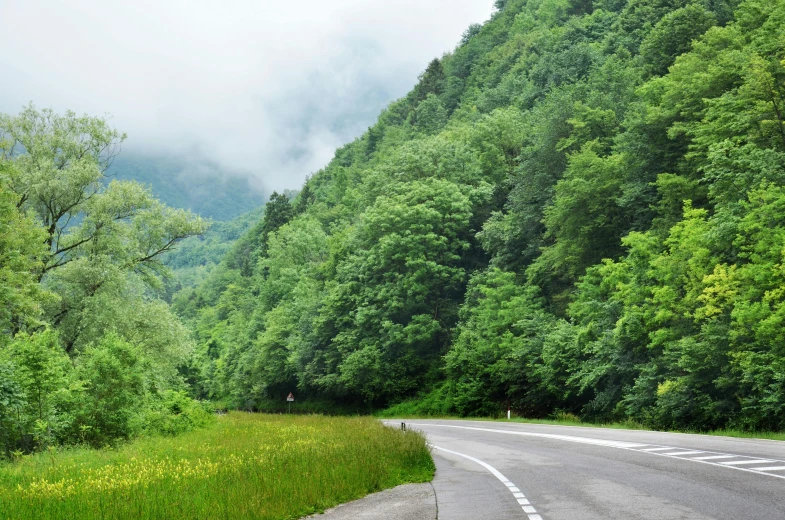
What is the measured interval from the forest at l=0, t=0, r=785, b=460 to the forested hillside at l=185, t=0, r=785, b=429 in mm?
166

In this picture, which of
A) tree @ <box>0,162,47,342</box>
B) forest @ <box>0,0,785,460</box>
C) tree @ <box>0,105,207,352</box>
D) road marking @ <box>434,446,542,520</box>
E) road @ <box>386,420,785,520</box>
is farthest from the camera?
tree @ <box>0,105,207,352</box>

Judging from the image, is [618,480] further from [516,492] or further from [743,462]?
[743,462]

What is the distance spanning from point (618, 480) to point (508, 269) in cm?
4075

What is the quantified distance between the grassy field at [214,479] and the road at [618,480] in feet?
4.74

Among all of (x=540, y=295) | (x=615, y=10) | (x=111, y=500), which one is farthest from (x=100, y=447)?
(x=615, y=10)

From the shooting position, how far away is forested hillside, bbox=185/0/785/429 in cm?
2570

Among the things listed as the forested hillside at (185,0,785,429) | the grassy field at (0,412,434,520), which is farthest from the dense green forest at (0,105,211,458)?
the forested hillside at (185,0,785,429)

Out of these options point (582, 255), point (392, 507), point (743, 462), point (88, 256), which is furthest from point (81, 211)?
point (743, 462)

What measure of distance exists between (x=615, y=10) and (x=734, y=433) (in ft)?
280

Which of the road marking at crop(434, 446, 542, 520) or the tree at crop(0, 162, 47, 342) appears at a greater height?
the tree at crop(0, 162, 47, 342)

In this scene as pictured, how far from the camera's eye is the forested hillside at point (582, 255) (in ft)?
84.3

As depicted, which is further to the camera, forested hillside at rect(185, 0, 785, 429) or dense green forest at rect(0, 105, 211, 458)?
dense green forest at rect(0, 105, 211, 458)

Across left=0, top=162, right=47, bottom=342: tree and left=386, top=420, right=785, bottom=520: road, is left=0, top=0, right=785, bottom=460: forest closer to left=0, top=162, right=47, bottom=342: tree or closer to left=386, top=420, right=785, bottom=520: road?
left=0, top=162, right=47, bottom=342: tree

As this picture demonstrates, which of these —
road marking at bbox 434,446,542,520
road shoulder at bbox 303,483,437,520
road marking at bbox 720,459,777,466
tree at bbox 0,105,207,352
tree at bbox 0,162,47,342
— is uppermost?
tree at bbox 0,105,207,352
